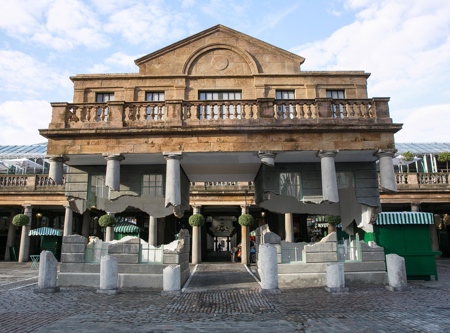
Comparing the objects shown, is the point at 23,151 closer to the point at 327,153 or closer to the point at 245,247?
the point at 245,247

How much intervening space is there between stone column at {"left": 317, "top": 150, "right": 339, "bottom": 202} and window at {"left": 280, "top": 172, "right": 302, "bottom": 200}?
2084 mm

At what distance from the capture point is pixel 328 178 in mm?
13250

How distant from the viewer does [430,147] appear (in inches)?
1609

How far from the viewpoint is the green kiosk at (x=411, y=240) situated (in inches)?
592

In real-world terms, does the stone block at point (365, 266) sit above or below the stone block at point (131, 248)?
below

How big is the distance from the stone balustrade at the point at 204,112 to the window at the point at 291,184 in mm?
2623

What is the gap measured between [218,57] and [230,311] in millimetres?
16081

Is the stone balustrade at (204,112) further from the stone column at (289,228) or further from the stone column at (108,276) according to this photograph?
the stone column at (289,228)

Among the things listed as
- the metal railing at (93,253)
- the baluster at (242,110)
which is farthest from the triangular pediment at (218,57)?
the metal railing at (93,253)

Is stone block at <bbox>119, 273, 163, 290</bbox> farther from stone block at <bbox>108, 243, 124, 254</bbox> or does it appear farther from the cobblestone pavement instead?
stone block at <bbox>108, 243, 124, 254</bbox>

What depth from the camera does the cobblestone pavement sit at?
25.3 ft

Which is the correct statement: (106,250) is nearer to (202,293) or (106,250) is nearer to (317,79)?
(202,293)

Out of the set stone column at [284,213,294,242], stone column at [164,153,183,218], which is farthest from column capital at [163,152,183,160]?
stone column at [284,213,294,242]

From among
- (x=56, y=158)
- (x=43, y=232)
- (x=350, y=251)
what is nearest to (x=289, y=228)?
(x=350, y=251)
